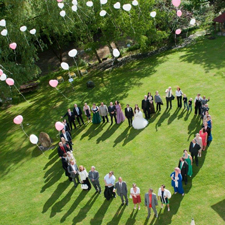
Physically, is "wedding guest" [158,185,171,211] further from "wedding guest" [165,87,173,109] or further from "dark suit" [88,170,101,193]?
"wedding guest" [165,87,173,109]

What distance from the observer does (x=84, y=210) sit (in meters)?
9.44

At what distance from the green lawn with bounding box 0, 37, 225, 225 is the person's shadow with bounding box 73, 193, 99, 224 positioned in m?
0.04

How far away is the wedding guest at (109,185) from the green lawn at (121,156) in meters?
0.28

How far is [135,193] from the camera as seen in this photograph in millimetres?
8602

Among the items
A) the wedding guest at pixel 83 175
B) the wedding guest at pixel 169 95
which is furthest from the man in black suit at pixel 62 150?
the wedding guest at pixel 169 95

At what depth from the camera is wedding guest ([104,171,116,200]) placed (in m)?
9.10

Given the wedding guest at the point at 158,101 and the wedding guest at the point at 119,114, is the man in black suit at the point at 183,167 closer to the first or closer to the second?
the wedding guest at the point at 158,101

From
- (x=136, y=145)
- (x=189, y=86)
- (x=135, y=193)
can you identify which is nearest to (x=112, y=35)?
(x=189, y=86)

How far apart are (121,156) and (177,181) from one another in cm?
378

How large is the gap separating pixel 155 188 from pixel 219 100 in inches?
302

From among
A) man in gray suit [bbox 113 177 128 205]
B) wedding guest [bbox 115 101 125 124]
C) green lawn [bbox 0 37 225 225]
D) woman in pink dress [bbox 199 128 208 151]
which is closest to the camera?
man in gray suit [bbox 113 177 128 205]

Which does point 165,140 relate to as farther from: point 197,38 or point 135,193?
point 197,38

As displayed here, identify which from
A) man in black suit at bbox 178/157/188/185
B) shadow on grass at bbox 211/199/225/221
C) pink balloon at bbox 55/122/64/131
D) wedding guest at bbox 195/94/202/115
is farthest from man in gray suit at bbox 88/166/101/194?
wedding guest at bbox 195/94/202/115

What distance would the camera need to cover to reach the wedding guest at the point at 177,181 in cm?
852
